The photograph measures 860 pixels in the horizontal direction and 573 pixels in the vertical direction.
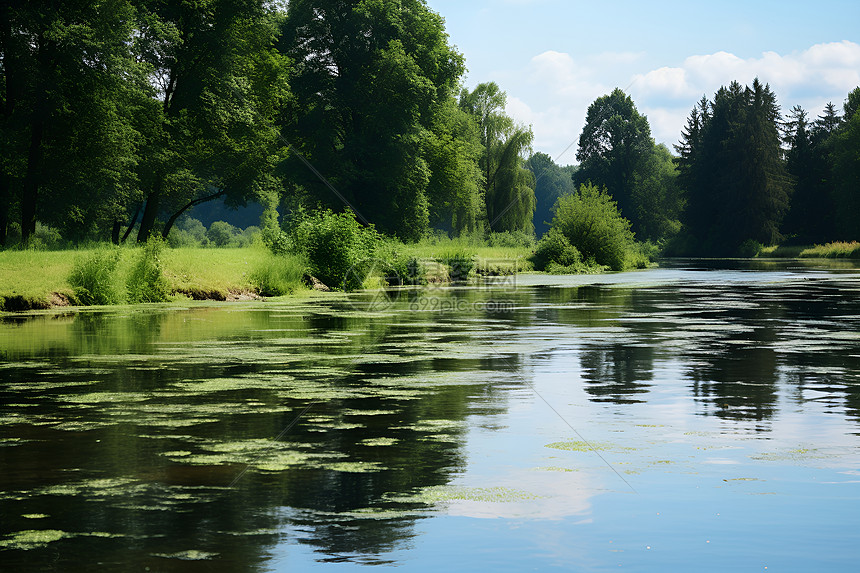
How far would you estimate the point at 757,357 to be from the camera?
14.8 meters

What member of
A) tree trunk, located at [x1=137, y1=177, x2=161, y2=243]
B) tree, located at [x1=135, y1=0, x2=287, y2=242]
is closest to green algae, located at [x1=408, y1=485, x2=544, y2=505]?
tree, located at [x1=135, y1=0, x2=287, y2=242]

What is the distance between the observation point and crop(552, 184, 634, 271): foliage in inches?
2655

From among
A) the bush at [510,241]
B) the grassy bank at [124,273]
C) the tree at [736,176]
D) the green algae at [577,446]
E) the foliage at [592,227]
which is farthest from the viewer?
the tree at [736,176]

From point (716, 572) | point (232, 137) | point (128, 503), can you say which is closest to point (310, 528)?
point (128, 503)

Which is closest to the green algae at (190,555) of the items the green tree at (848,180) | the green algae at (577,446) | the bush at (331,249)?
the green algae at (577,446)

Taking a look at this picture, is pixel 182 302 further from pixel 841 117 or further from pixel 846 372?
pixel 841 117

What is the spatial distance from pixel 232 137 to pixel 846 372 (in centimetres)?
4853

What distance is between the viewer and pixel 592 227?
67500 millimetres

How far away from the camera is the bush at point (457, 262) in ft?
163

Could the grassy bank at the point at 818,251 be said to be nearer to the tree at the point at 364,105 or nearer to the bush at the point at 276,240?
the tree at the point at 364,105

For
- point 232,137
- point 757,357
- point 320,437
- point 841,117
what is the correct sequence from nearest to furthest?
point 320,437 → point 757,357 → point 232,137 → point 841,117

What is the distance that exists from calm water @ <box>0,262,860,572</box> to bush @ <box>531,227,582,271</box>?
156 feet

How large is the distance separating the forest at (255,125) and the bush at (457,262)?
3127 millimetres

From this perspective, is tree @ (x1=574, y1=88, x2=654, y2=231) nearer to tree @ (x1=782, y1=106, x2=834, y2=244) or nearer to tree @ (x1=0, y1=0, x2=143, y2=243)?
tree @ (x1=782, y1=106, x2=834, y2=244)
